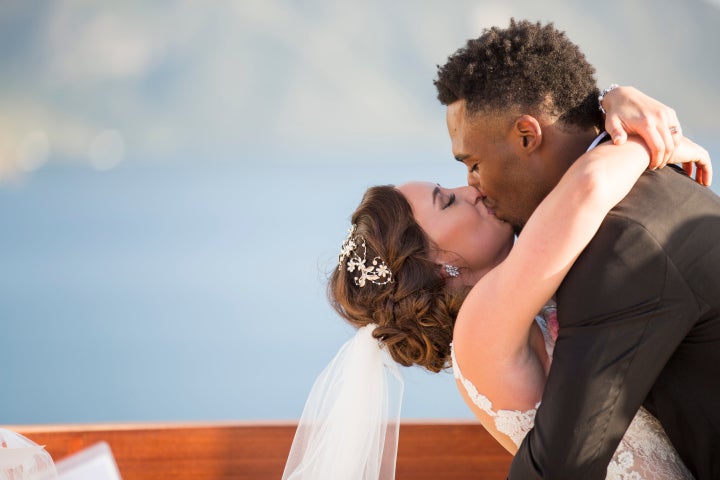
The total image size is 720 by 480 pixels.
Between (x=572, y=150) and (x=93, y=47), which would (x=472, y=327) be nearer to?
(x=572, y=150)

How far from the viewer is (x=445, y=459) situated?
9.80 feet

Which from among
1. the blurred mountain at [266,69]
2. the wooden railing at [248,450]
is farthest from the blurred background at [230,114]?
the wooden railing at [248,450]

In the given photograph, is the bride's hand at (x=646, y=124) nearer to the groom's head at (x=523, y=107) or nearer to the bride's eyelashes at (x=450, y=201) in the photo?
the groom's head at (x=523, y=107)

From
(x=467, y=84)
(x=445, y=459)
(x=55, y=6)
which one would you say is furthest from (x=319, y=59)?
(x=467, y=84)

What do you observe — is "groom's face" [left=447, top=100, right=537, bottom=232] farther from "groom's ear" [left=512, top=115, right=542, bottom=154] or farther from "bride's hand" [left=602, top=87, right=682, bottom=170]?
"bride's hand" [left=602, top=87, right=682, bottom=170]

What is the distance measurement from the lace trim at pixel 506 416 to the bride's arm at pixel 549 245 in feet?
0.50

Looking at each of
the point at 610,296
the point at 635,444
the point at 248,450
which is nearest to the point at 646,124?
the point at 610,296

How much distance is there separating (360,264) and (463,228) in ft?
0.97

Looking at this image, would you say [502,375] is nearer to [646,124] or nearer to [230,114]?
[646,124]

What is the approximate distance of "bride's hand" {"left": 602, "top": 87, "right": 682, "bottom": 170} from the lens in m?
1.54

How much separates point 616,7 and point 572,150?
6.93 metres

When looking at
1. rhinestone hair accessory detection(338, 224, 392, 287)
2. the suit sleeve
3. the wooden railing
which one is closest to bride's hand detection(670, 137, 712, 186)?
the suit sleeve

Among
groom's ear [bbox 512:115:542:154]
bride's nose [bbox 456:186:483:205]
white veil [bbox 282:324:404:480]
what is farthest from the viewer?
white veil [bbox 282:324:404:480]

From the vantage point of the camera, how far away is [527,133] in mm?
1671
